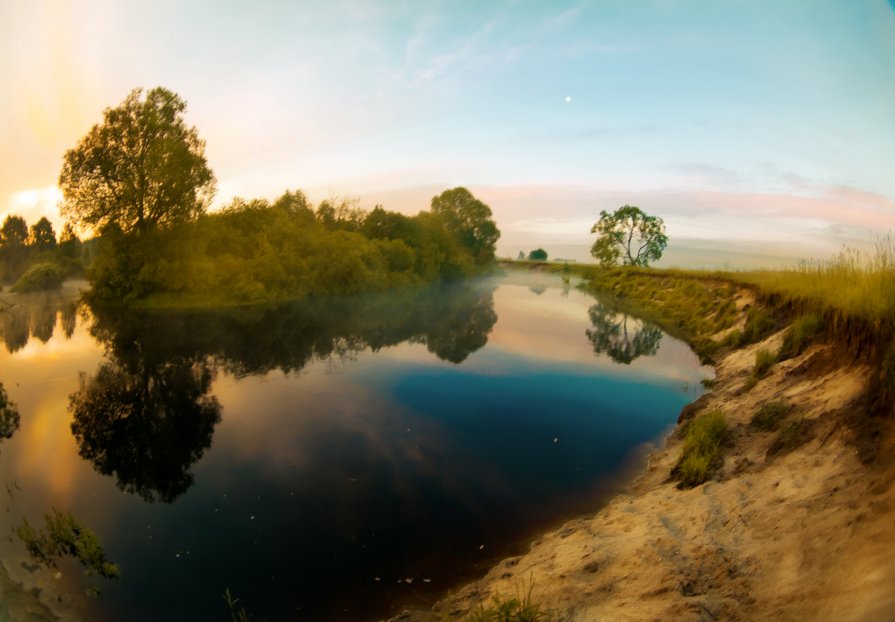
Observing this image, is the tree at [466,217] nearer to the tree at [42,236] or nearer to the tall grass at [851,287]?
the tree at [42,236]

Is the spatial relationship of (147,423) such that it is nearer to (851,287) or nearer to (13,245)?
(851,287)

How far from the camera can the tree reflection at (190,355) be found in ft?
44.9

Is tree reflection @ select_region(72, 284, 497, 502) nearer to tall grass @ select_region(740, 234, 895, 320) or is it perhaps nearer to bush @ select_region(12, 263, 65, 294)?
tall grass @ select_region(740, 234, 895, 320)

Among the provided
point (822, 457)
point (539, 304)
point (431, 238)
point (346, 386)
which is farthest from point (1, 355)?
point (431, 238)

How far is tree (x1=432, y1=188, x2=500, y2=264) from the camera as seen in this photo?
107 m

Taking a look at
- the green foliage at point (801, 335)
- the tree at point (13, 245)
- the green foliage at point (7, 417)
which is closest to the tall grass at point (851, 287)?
the green foliage at point (801, 335)

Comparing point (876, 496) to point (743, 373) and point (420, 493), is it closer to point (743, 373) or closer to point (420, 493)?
point (420, 493)

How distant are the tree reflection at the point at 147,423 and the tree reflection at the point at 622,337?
2159cm

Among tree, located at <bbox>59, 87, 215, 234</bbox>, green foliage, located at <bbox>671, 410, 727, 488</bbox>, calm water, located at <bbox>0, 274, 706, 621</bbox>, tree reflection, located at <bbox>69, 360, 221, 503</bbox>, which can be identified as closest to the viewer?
calm water, located at <bbox>0, 274, 706, 621</bbox>

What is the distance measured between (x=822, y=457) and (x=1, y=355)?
3557 cm

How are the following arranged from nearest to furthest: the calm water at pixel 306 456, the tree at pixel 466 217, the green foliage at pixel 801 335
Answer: the calm water at pixel 306 456, the green foliage at pixel 801 335, the tree at pixel 466 217

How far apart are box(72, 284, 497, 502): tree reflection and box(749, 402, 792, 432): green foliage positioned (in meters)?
14.7

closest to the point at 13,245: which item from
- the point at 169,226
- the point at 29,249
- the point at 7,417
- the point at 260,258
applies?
the point at 29,249

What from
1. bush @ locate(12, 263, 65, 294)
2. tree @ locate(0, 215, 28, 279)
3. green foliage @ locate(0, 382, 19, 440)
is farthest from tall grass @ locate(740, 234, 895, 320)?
tree @ locate(0, 215, 28, 279)
